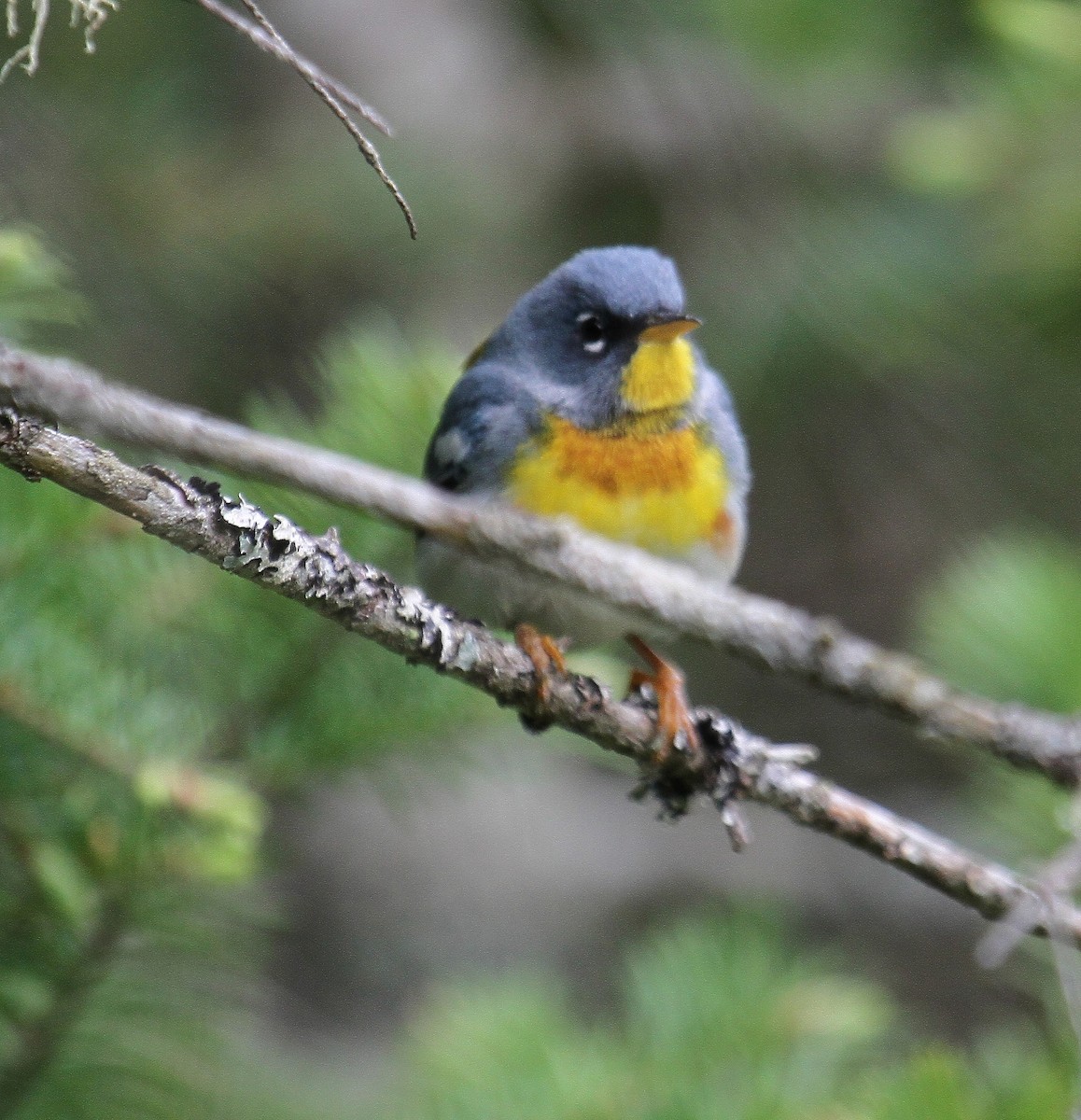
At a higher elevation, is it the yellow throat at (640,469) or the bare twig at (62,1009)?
the yellow throat at (640,469)

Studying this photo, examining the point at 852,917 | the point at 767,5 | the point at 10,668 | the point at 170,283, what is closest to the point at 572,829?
the point at 852,917

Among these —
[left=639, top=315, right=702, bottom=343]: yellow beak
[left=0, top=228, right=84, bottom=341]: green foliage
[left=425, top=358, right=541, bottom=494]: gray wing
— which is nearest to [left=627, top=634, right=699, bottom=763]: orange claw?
[left=425, top=358, right=541, bottom=494]: gray wing

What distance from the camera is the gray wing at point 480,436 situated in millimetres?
2920

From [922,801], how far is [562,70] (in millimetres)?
3091

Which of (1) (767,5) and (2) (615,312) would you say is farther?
(1) (767,5)

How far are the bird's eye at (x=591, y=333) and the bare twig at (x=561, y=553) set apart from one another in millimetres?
1741

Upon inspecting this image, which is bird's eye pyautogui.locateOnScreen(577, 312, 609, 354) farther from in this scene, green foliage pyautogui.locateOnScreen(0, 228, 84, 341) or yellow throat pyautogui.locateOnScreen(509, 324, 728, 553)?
green foliage pyautogui.locateOnScreen(0, 228, 84, 341)

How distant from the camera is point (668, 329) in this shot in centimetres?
296

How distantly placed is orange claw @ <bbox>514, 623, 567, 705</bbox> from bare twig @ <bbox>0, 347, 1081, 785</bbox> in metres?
0.75

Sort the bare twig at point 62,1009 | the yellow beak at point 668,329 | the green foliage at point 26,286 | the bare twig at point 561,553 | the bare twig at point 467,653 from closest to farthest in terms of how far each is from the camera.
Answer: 1. the bare twig at point 561,553
2. the bare twig at point 467,653
3. the green foliage at point 26,286
4. the bare twig at point 62,1009
5. the yellow beak at point 668,329

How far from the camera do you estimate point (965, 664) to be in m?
2.80

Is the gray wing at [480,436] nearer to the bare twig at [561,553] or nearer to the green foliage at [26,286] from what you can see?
the green foliage at [26,286]

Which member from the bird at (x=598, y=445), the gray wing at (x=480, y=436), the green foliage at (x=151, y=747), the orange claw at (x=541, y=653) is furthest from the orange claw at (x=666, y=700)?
the gray wing at (x=480, y=436)

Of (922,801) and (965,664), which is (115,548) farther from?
(922,801)
